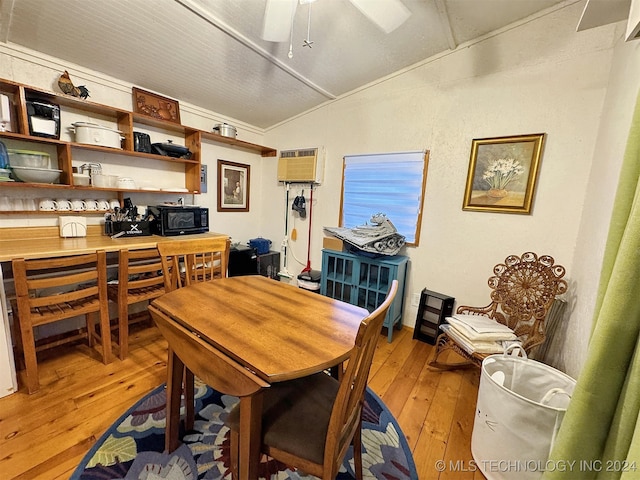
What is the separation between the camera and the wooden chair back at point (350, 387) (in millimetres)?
790

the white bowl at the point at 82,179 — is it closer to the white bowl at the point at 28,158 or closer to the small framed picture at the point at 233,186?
the white bowl at the point at 28,158

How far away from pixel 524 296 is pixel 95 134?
3.57m

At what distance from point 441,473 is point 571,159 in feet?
7.45

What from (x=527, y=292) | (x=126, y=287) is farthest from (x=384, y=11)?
(x=126, y=287)

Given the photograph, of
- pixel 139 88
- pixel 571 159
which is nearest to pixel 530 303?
pixel 571 159

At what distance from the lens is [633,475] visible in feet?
1.68

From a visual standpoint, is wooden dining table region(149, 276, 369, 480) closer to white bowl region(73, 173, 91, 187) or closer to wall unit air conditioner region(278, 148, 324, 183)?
white bowl region(73, 173, 91, 187)

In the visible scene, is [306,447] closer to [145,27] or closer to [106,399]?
[106,399]

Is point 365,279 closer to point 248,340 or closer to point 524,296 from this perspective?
point 524,296

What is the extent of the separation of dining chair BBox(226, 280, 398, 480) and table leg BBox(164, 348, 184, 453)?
415mm

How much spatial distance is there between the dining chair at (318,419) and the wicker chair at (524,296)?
1.14 m

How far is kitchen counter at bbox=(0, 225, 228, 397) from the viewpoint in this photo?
154 cm

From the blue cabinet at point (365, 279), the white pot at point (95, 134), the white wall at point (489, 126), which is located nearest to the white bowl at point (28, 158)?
the white pot at point (95, 134)

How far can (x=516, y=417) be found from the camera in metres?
1.15
